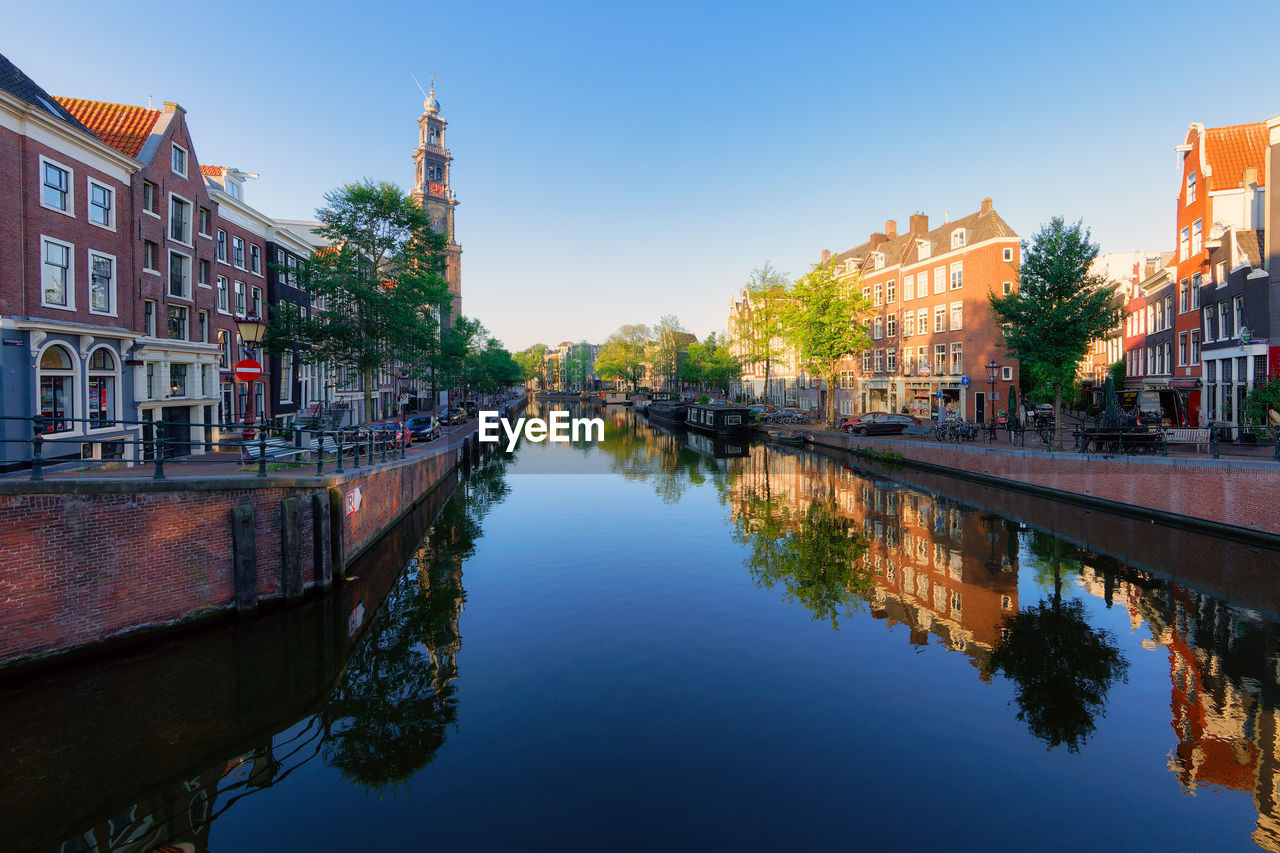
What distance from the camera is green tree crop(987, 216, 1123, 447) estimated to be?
105ft

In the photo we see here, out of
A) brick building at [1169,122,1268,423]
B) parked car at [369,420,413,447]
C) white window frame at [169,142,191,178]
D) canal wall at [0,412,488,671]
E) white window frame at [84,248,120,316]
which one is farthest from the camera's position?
brick building at [1169,122,1268,423]

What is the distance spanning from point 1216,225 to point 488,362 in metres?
82.0

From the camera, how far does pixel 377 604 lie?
50.1 ft

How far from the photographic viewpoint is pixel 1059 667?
1159 centimetres

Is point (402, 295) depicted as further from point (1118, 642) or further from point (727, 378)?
point (727, 378)

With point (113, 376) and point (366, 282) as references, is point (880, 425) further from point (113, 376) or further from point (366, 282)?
point (113, 376)

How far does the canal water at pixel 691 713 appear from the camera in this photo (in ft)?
24.4

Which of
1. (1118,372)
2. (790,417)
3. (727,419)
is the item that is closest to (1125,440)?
(1118,372)

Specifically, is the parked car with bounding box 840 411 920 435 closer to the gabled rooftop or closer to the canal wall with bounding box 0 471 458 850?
the canal wall with bounding box 0 471 458 850

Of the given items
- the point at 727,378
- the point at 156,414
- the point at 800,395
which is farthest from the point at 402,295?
the point at 727,378

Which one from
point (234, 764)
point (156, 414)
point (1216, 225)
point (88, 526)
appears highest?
point (1216, 225)

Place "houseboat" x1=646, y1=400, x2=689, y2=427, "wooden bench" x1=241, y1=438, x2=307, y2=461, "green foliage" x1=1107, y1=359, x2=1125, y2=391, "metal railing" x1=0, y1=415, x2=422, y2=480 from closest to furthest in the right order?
"metal railing" x1=0, y1=415, x2=422, y2=480, "wooden bench" x1=241, y1=438, x2=307, y2=461, "green foliage" x1=1107, y1=359, x2=1125, y2=391, "houseboat" x1=646, y1=400, x2=689, y2=427

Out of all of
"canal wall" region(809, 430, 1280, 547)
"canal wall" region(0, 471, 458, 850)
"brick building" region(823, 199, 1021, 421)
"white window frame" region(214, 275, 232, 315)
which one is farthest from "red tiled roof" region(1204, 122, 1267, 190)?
"white window frame" region(214, 275, 232, 315)

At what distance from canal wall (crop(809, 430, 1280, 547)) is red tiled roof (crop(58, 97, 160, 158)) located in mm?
41141
